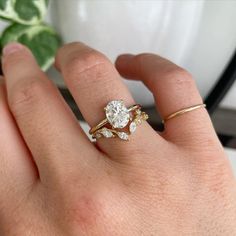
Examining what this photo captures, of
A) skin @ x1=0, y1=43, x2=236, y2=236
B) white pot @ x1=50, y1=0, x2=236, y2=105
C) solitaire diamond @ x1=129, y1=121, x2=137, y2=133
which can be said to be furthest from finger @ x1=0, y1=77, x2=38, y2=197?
white pot @ x1=50, y1=0, x2=236, y2=105

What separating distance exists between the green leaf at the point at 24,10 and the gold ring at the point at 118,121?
27cm

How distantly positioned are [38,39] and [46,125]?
0.86ft

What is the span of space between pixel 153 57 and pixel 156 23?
12cm

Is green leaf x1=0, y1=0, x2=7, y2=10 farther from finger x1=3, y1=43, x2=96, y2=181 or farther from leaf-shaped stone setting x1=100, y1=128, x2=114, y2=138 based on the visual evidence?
leaf-shaped stone setting x1=100, y1=128, x2=114, y2=138

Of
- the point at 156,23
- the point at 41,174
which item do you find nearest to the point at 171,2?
the point at 156,23

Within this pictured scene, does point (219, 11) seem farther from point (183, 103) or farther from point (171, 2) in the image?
point (183, 103)

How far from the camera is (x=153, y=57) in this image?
0.42 meters

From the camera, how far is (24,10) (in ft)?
1.80

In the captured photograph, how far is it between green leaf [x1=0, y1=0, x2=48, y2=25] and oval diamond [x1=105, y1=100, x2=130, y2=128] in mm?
271

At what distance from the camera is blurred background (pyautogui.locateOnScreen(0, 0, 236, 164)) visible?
0.52 m

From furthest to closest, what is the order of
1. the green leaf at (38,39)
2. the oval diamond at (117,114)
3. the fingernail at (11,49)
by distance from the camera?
the green leaf at (38,39) < the fingernail at (11,49) < the oval diamond at (117,114)

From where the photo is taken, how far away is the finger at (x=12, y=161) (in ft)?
1.17

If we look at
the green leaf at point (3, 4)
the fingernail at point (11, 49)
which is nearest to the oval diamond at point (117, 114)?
the fingernail at point (11, 49)

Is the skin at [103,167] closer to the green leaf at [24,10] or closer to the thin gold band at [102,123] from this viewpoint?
the thin gold band at [102,123]
